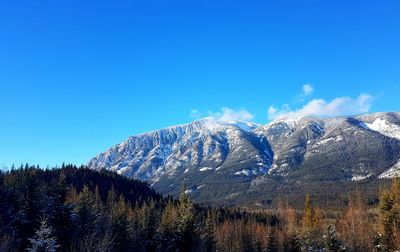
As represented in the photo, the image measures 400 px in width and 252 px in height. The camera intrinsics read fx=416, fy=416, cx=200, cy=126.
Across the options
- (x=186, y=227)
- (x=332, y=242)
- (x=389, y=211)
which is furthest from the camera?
(x=332, y=242)

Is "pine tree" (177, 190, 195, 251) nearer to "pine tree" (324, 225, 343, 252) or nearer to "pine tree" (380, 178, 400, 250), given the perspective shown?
"pine tree" (324, 225, 343, 252)

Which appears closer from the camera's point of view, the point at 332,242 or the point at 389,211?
the point at 389,211

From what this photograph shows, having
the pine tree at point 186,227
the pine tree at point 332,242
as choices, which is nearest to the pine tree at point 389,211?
the pine tree at point 332,242

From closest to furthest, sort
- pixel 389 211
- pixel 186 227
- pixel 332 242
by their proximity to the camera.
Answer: pixel 186 227
pixel 389 211
pixel 332 242

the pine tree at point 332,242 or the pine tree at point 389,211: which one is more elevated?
the pine tree at point 389,211

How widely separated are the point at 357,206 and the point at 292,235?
26260 millimetres

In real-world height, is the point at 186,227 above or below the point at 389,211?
below

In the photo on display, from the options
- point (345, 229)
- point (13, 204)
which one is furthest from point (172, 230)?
point (345, 229)

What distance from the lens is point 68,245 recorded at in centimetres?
6200

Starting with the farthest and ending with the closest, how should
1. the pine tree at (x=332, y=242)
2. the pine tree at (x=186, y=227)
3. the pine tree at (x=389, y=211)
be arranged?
1. the pine tree at (x=332, y=242)
2. the pine tree at (x=186, y=227)
3. the pine tree at (x=389, y=211)

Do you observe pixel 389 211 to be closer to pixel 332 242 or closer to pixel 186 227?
pixel 332 242

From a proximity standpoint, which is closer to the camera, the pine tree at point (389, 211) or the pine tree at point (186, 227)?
the pine tree at point (389, 211)

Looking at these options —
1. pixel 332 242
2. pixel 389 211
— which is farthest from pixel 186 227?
pixel 389 211

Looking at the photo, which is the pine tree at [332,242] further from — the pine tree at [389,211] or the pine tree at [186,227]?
the pine tree at [186,227]
